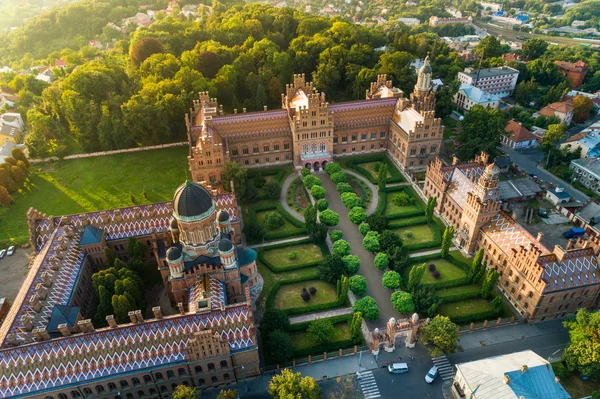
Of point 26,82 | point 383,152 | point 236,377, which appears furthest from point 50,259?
point 26,82

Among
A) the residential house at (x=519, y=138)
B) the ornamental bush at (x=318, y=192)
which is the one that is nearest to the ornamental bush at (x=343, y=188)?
the ornamental bush at (x=318, y=192)

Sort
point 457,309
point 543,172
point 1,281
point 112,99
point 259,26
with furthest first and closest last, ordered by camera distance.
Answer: point 259,26, point 112,99, point 543,172, point 1,281, point 457,309

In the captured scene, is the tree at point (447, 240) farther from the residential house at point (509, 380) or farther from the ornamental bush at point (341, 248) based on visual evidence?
the residential house at point (509, 380)

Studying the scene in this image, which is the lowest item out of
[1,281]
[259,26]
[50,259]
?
[1,281]

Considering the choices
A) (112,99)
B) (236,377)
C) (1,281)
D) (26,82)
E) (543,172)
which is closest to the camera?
(236,377)

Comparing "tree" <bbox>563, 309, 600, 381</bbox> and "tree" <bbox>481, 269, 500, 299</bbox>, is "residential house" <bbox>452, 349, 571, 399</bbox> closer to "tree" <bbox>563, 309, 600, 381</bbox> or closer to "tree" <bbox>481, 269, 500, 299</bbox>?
"tree" <bbox>563, 309, 600, 381</bbox>

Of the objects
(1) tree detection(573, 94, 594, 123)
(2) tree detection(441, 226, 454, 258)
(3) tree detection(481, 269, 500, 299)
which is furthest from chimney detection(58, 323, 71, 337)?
(1) tree detection(573, 94, 594, 123)

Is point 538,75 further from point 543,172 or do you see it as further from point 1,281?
point 1,281
